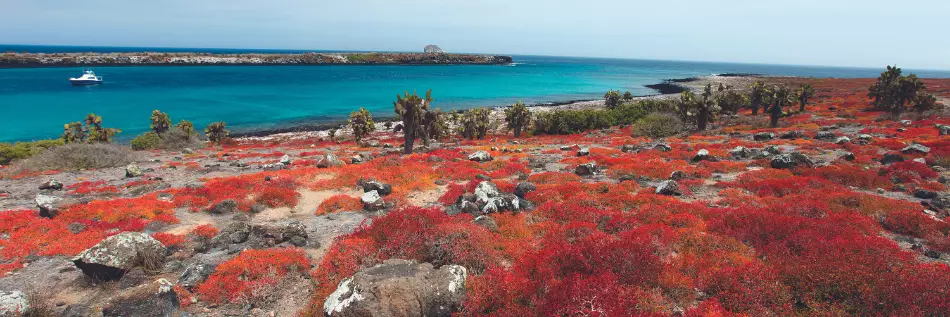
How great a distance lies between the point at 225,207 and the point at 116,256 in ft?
24.0

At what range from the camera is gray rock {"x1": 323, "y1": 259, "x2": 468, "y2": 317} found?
310 inches

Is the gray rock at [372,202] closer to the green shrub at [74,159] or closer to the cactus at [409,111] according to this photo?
the cactus at [409,111]

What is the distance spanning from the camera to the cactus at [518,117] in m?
59.4

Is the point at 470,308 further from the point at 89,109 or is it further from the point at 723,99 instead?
the point at 89,109

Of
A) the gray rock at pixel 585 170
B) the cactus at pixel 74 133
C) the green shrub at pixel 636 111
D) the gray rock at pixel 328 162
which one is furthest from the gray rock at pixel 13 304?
the green shrub at pixel 636 111

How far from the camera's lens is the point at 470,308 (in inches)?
337

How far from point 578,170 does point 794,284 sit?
48.5ft

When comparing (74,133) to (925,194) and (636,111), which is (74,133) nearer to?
(925,194)

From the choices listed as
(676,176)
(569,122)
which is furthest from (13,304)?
(569,122)

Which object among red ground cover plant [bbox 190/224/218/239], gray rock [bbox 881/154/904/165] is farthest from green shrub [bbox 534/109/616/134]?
red ground cover plant [bbox 190/224/218/239]

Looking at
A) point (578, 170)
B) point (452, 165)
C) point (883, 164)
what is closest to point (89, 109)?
point (452, 165)

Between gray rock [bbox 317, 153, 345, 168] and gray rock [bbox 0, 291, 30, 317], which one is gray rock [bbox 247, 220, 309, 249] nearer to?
gray rock [bbox 0, 291, 30, 317]

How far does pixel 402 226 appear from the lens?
12945mm

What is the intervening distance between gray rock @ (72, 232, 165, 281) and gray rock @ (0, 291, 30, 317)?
1582mm
